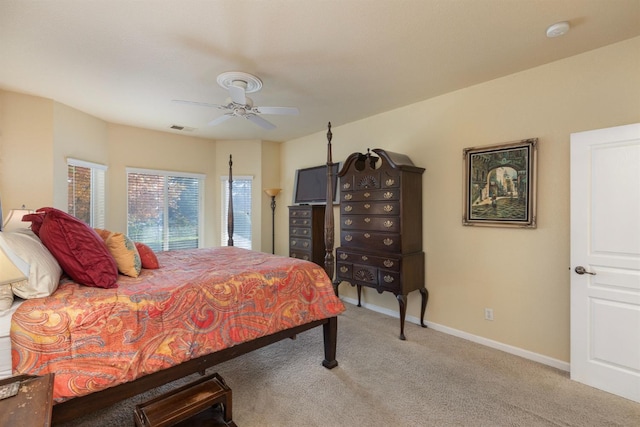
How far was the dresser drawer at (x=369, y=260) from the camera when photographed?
3.33 meters

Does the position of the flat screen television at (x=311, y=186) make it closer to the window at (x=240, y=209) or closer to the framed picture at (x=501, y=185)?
the window at (x=240, y=209)

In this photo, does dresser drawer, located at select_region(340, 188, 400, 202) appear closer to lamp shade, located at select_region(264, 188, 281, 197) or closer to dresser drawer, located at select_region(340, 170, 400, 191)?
dresser drawer, located at select_region(340, 170, 400, 191)

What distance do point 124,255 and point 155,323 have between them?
2.43 feet

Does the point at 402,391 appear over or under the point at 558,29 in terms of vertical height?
under

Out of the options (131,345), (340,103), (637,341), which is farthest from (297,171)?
(637,341)

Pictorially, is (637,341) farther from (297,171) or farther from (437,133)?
(297,171)

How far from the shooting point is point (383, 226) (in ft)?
11.3

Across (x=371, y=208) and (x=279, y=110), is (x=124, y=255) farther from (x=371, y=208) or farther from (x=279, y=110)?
(x=371, y=208)

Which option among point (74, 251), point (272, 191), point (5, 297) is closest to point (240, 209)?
point (272, 191)

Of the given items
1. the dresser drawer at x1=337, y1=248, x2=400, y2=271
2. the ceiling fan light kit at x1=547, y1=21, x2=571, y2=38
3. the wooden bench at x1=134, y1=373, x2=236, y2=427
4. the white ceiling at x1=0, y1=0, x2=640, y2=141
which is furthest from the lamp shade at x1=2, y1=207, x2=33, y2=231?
the ceiling fan light kit at x1=547, y1=21, x2=571, y2=38

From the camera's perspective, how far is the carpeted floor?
2.01 metres

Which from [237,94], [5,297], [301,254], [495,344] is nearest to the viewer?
[5,297]

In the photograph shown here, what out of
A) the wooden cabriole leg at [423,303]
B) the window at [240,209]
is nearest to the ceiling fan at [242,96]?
the wooden cabriole leg at [423,303]

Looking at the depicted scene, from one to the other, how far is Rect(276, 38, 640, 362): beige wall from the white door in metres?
0.24
